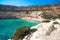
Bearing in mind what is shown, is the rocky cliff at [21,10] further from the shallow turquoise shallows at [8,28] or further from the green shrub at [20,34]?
the green shrub at [20,34]

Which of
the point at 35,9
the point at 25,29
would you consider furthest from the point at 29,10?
the point at 25,29

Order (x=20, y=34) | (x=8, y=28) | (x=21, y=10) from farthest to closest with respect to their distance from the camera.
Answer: (x=21, y=10), (x=8, y=28), (x=20, y=34)

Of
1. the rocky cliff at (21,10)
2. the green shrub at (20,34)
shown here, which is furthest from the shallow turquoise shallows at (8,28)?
the rocky cliff at (21,10)

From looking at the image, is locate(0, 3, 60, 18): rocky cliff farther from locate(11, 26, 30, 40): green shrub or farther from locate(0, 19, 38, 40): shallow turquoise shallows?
locate(11, 26, 30, 40): green shrub

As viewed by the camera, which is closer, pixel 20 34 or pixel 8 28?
pixel 20 34

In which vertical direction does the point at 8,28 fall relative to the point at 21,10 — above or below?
below

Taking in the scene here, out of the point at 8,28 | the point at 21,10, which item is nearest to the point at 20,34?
the point at 8,28

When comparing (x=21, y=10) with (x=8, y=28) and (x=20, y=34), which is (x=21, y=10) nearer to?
(x=8, y=28)

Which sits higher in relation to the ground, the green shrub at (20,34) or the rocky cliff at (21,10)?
the rocky cliff at (21,10)

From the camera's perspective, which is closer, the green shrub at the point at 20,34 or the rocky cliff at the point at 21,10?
the green shrub at the point at 20,34

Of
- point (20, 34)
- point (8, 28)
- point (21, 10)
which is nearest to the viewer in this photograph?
point (20, 34)

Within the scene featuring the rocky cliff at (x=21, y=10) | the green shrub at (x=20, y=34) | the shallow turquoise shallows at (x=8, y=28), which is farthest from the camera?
the rocky cliff at (x=21, y=10)

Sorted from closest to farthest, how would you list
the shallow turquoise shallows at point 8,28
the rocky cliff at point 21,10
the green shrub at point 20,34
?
1. the green shrub at point 20,34
2. the shallow turquoise shallows at point 8,28
3. the rocky cliff at point 21,10

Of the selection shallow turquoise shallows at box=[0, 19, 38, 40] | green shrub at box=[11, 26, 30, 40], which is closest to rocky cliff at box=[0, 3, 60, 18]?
shallow turquoise shallows at box=[0, 19, 38, 40]
